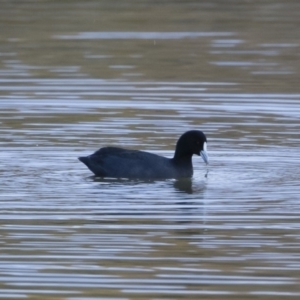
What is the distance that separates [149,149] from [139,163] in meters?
1.51

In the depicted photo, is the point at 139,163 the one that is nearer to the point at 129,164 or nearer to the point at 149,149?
the point at 129,164

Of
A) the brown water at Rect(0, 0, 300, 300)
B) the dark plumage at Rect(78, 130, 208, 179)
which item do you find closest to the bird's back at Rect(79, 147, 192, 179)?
the dark plumage at Rect(78, 130, 208, 179)

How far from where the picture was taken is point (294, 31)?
918 inches

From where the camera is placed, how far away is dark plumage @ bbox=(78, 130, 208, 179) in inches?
459

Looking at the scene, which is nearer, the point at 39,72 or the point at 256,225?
the point at 256,225

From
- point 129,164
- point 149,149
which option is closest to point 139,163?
point 129,164

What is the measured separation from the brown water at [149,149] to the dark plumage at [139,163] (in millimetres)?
135

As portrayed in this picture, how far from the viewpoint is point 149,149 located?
1313 centimetres

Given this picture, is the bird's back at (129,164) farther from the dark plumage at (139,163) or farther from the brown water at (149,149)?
the brown water at (149,149)

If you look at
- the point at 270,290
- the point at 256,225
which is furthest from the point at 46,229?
the point at 270,290

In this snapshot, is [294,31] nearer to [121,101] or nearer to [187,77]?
[187,77]

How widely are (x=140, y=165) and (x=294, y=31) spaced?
40.5ft

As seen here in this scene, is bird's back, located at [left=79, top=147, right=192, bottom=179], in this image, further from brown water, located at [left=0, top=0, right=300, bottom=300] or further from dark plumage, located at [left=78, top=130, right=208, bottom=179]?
brown water, located at [left=0, top=0, right=300, bottom=300]

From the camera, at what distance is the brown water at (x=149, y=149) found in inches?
318
